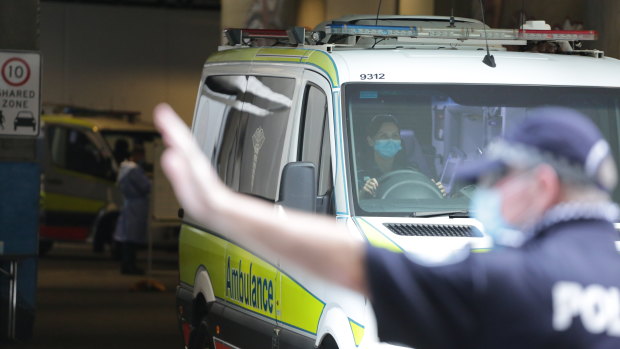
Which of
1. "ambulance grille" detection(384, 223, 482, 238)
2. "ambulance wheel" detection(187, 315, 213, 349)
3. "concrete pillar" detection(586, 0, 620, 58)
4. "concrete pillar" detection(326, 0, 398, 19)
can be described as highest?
"concrete pillar" detection(326, 0, 398, 19)

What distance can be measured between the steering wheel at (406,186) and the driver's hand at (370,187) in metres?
0.02

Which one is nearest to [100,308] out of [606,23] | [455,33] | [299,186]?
[606,23]

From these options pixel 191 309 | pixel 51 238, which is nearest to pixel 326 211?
pixel 191 309

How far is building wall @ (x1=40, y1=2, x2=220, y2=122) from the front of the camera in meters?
38.4

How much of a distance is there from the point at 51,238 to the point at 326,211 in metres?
17.5

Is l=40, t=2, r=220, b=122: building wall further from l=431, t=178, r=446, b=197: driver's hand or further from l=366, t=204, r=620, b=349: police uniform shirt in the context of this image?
l=366, t=204, r=620, b=349: police uniform shirt

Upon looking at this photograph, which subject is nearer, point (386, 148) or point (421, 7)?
point (386, 148)

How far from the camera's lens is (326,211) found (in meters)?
7.10

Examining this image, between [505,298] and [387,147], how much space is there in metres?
4.74

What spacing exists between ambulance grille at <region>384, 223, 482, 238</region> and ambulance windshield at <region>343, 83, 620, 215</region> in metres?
0.24

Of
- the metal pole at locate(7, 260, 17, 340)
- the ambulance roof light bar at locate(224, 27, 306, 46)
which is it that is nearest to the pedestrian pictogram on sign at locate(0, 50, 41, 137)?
the metal pole at locate(7, 260, 17, 340)

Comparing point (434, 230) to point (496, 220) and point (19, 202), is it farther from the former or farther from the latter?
point (19, 202)

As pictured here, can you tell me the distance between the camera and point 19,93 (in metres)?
12.9

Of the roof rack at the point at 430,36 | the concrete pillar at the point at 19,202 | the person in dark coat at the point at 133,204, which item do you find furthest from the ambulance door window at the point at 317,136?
the person in dark coat at the point at 133,204
